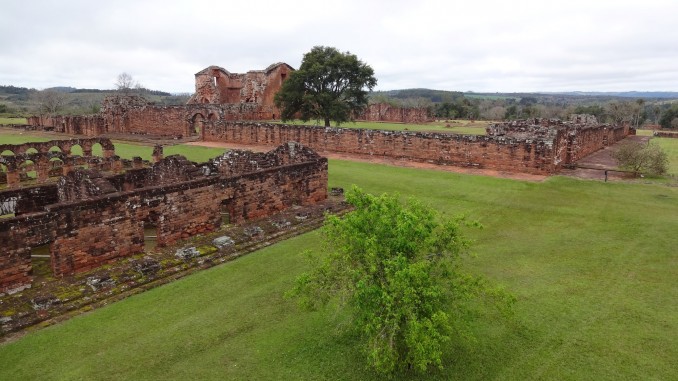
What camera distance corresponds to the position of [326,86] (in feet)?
107

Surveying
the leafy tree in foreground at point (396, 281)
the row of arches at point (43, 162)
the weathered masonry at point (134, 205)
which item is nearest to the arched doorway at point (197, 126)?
the row of arches at point (43, 162)

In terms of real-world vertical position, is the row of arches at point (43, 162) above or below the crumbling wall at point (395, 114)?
below

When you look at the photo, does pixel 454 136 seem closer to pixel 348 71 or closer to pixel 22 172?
pixel 348 71

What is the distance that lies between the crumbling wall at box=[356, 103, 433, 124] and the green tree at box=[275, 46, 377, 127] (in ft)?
54.8

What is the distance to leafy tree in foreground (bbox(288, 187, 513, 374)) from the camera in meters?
4.70

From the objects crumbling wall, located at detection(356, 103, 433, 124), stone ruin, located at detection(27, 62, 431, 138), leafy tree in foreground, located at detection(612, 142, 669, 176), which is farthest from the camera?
crumbling wall, located at detection(356, 103, 433, 124)

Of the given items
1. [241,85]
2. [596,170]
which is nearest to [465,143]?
[596,170]

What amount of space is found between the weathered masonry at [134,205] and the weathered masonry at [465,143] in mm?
8823

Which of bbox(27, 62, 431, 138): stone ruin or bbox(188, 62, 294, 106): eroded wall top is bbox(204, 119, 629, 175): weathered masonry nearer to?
bbox(27, 62, 431, 138): stone ruin

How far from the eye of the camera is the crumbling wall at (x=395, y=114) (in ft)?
165

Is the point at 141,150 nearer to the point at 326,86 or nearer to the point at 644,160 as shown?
the point at 326,86

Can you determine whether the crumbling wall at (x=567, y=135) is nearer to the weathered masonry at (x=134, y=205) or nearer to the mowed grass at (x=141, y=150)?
the weathered masonry at (x=134, y=205)

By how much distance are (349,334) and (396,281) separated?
73.6 inches

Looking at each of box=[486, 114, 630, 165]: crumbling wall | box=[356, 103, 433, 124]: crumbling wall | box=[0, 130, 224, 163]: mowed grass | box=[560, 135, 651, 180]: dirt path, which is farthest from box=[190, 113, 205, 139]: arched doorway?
box=[560, 135, 651, 180]: dirt path
